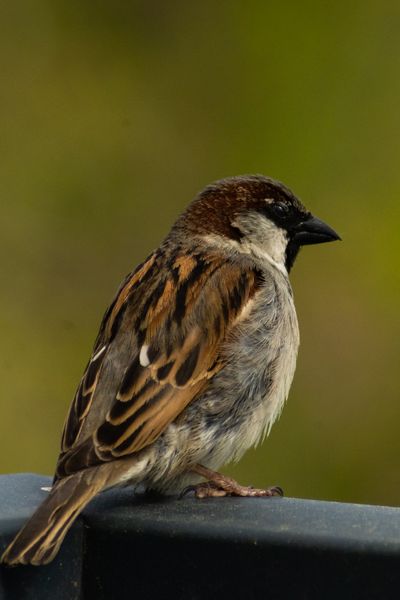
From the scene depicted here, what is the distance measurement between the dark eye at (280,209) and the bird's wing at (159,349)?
0.50 m

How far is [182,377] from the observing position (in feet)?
12.7

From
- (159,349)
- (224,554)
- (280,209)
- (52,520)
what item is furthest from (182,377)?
(280,209)

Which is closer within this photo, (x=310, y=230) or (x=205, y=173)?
(x=310, y=230)

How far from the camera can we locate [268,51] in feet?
21.4

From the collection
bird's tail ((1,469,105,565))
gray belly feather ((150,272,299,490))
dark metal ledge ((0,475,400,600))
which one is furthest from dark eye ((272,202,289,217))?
dark metal ledge ((0,475,400,600))

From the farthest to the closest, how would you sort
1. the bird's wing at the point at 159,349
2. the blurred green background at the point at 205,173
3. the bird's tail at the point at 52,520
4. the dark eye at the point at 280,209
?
the blurred green background at the point at 205,173, the dark eye at the point at 280,209, the bird's wing at the point at 159,349, the bird's tail at the point at 52,520

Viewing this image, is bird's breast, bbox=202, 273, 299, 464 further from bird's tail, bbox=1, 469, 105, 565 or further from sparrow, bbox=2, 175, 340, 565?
bird's tail, bbox=1, 469, 105, 565

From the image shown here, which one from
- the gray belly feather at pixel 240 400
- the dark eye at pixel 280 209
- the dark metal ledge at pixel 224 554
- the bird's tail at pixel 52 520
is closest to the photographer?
the dark metal ledge at pixel 224 554

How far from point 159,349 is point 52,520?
2.50 ft

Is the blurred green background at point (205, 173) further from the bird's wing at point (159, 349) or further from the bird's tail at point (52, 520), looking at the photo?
the bird's tail at point (52, 520)

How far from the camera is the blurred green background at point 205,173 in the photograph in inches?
227

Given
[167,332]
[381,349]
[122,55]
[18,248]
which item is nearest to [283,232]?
[167,332]

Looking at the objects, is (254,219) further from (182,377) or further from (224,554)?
(224,554)

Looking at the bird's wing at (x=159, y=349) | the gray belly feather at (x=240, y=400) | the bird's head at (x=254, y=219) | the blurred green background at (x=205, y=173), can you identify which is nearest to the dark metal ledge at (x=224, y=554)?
the bird's wing at (x=159, y=349)
